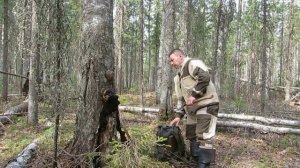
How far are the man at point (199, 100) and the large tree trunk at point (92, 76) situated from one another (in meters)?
1.24

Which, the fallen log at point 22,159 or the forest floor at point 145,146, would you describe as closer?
the forest floor at point 145,146

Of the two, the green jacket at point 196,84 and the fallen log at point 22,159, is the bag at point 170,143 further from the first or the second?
the fallen log at point 22,159

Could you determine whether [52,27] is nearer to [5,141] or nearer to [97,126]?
[97,126]

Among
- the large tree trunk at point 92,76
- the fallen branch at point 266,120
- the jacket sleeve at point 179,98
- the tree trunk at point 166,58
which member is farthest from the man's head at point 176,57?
the fallen branch at point 266,120

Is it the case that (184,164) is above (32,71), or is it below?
below

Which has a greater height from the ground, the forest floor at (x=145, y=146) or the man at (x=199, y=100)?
the man at (x=199, y=100)

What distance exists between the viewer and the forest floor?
5538mm

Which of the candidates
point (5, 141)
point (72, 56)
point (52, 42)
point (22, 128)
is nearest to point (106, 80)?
point (72, 56)

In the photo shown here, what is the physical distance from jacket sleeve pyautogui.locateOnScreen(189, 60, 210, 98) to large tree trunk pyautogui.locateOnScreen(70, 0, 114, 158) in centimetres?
139

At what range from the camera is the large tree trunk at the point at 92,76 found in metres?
5.57

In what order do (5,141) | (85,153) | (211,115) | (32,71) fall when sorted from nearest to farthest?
(85,153) → (211,115) → (5,141) → (32,71)

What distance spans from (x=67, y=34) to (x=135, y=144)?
197 cm

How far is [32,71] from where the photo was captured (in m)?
10.2

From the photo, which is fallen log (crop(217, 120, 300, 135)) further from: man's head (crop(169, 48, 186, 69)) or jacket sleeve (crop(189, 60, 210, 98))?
man's head (crop(169, 48, 186, 69))
